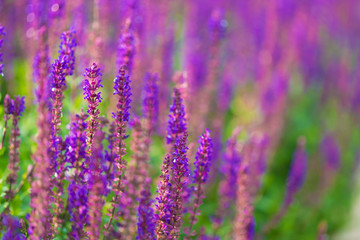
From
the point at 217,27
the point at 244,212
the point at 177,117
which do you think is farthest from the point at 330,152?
the point at 177,117

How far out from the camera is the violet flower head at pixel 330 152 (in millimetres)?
5262

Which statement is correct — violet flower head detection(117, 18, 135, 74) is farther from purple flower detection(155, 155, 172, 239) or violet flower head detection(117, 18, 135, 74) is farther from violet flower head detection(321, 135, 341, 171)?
violet flower head detection(321, 135, 341, 171)

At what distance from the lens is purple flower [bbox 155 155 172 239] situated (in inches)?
76.4

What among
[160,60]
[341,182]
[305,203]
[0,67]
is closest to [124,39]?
[0,67]

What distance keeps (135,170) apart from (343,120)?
5929 mm

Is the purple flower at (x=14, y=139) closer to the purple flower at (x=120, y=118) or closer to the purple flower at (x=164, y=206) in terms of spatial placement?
the purple flower at (x=120, y=118)

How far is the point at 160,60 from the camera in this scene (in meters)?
4.91

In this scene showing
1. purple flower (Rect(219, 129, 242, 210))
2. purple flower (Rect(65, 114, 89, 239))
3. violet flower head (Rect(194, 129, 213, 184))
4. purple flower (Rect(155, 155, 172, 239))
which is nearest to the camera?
purple flower (Rect(65, 114, 89, 239))

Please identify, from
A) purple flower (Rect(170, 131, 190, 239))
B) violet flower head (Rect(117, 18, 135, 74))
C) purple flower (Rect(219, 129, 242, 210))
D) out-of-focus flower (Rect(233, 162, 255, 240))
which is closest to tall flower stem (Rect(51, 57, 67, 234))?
purple flower (Rect(170, 131, 190, 239))

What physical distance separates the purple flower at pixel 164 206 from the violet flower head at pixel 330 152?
11.9 ft

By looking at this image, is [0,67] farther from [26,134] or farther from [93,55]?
[93,55]

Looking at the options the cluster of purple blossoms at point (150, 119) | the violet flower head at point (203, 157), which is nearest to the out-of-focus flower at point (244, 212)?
the cluster of purple blossoms at point (150, 119)

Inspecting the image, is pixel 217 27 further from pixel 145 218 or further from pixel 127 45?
pixel 145 218

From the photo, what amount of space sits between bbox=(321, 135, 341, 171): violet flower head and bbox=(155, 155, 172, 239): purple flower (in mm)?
3632
